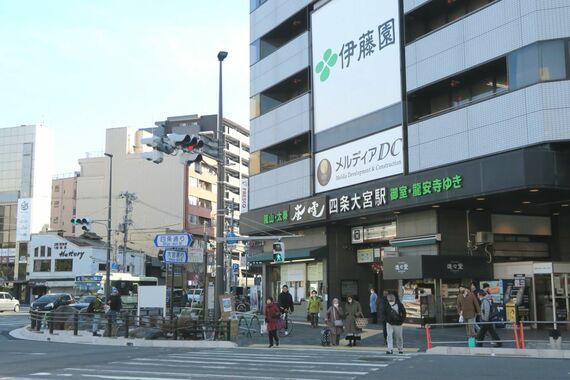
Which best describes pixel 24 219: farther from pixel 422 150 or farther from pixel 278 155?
pixel 422 150

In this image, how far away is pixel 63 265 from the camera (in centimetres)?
8256

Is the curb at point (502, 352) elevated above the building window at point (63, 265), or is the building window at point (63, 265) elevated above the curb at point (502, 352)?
the building window at point (63, 265)

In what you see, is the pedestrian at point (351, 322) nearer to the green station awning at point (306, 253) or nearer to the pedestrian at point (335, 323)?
the pedestrian at point (335, 323)

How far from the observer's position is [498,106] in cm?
2394

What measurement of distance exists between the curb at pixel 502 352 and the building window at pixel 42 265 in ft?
246

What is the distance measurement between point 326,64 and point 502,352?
842 inches

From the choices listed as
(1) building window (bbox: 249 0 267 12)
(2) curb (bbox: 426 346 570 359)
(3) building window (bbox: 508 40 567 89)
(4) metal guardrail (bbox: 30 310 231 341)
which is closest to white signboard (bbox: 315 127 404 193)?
(3) building window (bbox: 508 40 567 89)

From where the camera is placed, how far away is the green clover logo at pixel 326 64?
34375mm

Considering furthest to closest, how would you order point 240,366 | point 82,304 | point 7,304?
point 7,304 < point 82,304 < point 240,366

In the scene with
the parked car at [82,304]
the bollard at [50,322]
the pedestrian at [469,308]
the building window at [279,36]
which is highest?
the building window at [279,36]

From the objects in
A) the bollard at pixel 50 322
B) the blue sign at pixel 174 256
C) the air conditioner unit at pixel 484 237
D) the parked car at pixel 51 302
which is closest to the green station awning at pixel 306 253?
the air conditioner unit at pixel 484 237

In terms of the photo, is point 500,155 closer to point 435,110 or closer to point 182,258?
point 435,110

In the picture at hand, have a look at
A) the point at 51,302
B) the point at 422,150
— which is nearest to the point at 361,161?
the point at 422,150

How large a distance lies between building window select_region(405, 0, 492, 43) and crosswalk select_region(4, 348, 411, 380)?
1661 cm
